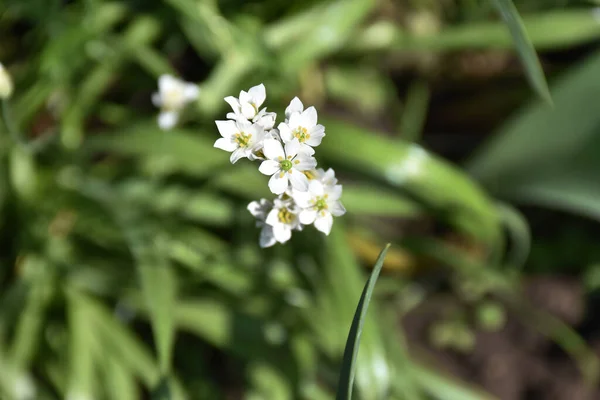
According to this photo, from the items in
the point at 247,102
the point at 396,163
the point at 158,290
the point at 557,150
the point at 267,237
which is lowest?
the point at 158,290

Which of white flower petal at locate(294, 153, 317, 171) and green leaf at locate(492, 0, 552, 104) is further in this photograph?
green leaf at locate(492, 0, 552, 104)

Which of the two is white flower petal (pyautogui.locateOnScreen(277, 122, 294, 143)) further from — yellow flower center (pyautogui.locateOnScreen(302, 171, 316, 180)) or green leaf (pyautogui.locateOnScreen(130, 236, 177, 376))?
green leaf (pyautogui.locateOnScreen(130, 236, 177, 376))

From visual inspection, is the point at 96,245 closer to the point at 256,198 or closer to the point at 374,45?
the point at 256,198

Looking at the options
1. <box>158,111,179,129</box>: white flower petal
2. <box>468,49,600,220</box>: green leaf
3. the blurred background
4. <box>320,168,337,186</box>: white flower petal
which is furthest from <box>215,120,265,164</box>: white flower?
<box>468,49,600,220</box>: green leaf

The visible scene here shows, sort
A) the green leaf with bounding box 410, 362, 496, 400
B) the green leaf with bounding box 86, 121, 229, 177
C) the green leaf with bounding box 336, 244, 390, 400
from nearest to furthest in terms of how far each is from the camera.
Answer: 1. the green leaf with bounding box 336, 244, 390, 400
2. the green leaf with bounding box 86, 121, 229, 177
3. the green leaf with bounding box 410, 362, 496, 400

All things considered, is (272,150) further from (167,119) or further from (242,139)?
(167,119)

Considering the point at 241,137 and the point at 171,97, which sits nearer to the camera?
the point at 241,137

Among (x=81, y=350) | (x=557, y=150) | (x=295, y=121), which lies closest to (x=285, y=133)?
(x=295, y=121)
